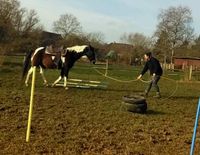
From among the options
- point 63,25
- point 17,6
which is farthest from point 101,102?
point 63,25

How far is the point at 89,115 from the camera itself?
1056 cm

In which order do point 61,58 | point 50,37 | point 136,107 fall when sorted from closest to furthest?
point 136,107 < point 61,58 < point 50,37

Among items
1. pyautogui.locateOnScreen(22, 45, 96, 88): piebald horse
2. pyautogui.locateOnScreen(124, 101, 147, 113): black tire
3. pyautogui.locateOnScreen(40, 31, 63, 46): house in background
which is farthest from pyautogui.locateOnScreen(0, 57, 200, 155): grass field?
pyautogui.locateOnScreen(40, 31, 63, 46): house in background

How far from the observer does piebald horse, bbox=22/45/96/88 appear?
55.4 feet

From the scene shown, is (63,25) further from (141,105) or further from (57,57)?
(141,105)

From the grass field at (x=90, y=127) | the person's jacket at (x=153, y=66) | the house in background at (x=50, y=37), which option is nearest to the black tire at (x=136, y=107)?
the grass field at (x=90, y=127)

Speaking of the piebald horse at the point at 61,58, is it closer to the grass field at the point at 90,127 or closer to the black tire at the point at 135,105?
the grass field at the point at 90,127

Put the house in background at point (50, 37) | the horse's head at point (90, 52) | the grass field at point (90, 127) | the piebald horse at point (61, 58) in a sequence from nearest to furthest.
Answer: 1. the grass field at point (90, 127)
2. the piebald horse at point (61, 58)
3. the horse's head at point (90, 52)
4. the house in background at point (50, 37)

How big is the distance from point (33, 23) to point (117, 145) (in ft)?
209

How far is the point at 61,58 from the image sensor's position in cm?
1692

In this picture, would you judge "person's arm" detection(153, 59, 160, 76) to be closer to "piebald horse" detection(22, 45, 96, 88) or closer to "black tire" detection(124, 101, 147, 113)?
"piebald horse" detection(22, 45, 96, 88)

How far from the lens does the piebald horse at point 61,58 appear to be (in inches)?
664

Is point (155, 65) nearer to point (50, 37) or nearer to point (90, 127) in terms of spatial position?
point (90, 127)

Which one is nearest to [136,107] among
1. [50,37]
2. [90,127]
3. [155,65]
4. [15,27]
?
[90,127]
